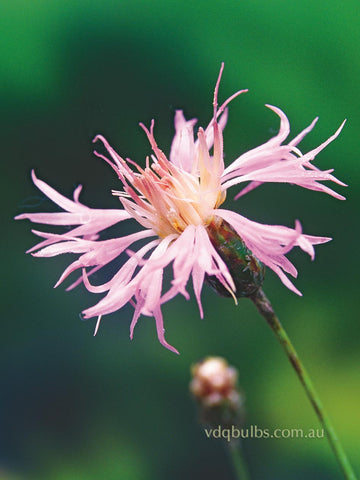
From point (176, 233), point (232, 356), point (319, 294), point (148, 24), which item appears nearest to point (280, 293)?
point (319, 294)

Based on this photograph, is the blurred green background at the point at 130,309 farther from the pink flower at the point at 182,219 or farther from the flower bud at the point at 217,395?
the pink flower at the point at 182,219

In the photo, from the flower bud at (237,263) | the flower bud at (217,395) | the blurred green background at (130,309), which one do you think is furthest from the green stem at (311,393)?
the blurred green background at (130,309)

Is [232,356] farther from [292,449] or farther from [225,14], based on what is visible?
[225,14]

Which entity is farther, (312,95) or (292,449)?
(292,449)

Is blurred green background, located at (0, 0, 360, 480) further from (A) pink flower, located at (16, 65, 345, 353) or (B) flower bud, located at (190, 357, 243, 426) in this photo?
(A) pink flower, located at (16, 65, 345, 353)

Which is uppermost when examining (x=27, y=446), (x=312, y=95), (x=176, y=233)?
(x=312, y=95)

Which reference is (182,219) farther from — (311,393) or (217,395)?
(217,395)

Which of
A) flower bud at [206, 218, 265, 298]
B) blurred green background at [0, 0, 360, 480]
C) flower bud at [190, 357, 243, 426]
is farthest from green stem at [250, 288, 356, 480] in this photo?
blurred green background at [0, 0, 360, 480]
